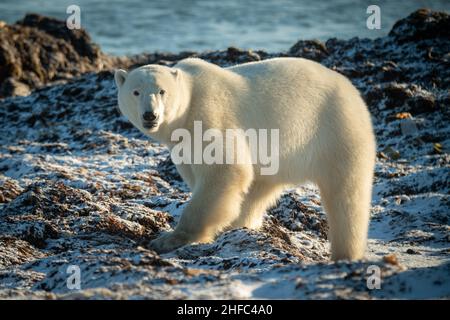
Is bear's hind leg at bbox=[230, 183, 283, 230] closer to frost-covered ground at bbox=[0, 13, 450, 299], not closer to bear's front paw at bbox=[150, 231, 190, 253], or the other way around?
frost-covered ground at bbox=[0, 13, 450, 299]

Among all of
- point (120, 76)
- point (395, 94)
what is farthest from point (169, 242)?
point (395, 94)

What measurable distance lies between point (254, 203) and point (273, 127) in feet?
3.18

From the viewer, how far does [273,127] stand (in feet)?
20.6

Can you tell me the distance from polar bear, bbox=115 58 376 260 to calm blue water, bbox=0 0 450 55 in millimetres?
21229

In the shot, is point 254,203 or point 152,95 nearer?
point 152,95

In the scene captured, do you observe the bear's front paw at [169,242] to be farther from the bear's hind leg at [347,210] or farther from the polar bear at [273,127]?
the bear's hind leg at [347,210]

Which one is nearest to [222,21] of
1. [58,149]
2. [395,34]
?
[395,34]

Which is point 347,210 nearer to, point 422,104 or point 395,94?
point 422,104

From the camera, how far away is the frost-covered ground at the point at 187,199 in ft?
14.0

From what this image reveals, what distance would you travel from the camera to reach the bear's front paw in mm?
6062

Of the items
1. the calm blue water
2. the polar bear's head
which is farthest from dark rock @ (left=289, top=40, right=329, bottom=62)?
the calm blue water

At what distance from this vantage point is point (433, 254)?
694 centimetres

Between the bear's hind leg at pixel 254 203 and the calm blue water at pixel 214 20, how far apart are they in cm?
2100

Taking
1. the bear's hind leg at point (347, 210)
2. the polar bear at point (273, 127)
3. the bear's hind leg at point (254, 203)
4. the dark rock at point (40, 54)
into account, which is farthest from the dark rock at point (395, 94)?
the dark rock at point (40, 54)
